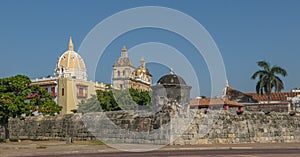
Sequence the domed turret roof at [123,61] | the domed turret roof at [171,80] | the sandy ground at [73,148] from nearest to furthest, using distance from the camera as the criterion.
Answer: the sandy ground at [73,148]
the domed turret roof at [171,80]
the domed turret roof at [123,61]

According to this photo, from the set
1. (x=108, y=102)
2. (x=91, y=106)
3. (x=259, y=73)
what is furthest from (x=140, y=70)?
(x=259, y=73)

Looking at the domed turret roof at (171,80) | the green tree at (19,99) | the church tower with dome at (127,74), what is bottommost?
the green tree at (19,99)

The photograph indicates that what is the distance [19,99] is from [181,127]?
12.9 metres

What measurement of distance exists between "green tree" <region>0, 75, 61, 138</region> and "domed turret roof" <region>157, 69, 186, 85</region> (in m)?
9.31

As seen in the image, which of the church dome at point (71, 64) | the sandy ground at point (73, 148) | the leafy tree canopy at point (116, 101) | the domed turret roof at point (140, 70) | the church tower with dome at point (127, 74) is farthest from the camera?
the church dome at point (71, 64)

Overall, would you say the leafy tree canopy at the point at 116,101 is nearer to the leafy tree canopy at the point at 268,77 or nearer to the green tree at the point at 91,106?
the green tree at the point at 91,106

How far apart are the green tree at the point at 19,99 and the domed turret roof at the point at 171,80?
9.31m

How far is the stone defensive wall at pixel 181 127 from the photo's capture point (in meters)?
25.4

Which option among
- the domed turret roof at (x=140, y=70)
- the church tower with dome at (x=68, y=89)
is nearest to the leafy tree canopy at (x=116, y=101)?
the church tower with dome at (x=68, y=89)

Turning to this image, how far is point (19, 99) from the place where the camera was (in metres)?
30.9

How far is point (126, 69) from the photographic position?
99.0 metres

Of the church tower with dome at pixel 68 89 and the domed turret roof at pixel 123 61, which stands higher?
the domed turret roof at pixel 123 61

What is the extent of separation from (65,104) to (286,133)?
182ft

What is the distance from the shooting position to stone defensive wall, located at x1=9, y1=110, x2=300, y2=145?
999 inches
